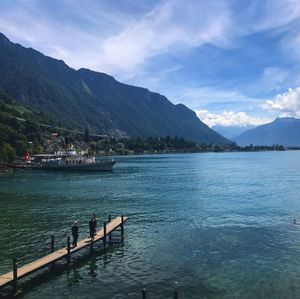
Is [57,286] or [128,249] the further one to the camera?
[128,249]

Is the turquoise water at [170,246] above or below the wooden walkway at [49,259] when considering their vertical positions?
below

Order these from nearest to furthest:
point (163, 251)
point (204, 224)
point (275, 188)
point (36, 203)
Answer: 1. point (163, 251)
2. point (204, 224)
3. point (36, 203)
4. point (275, 188)

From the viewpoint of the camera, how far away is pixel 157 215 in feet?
227

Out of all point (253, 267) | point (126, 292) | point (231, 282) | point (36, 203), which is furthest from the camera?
point (36, 203)

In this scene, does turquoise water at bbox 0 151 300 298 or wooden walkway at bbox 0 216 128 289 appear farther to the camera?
turquoise water at bbox 0 151 300 298

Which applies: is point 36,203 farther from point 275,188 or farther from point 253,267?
point 275,188

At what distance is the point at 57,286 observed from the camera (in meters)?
35.8

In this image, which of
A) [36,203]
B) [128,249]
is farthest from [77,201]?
[128,249]

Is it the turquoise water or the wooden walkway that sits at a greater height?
the wooden walkway

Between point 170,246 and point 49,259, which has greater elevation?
point 49,259

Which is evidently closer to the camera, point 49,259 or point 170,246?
point 49,259

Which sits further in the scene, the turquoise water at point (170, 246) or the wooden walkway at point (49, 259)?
the turquoise water at point (170, 246)

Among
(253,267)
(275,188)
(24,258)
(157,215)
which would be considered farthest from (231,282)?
(275,188)

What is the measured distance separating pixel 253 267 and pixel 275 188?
7468cm
